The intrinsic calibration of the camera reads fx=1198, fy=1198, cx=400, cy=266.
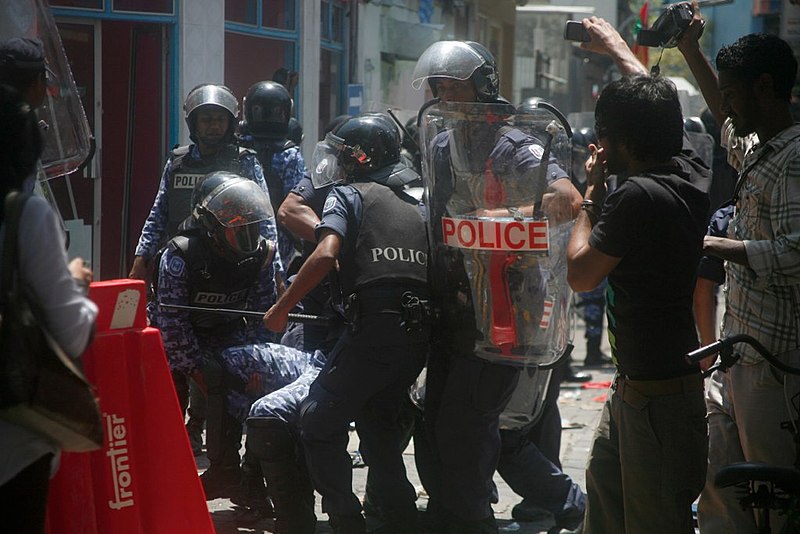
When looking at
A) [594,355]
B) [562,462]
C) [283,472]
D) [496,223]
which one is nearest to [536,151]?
[496,223]

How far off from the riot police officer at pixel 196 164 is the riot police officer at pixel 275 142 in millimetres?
320

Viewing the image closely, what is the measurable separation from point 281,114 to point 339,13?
16.8ft

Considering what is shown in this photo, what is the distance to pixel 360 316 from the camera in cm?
462

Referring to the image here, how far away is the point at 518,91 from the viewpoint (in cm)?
2694

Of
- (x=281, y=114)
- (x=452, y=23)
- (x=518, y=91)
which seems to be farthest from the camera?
(x=518, y=91)

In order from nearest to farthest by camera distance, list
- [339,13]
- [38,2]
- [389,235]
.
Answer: [389,235], [38,2], [339,13]

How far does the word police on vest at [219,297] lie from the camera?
520cm

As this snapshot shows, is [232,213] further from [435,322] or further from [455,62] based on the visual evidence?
[455,62]

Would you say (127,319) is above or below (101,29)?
below

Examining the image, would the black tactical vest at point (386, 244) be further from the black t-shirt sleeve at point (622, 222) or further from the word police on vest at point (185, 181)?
the word police on vest at point (185, 181)

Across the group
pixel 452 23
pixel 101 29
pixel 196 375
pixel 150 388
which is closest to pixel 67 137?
pixel 196 375

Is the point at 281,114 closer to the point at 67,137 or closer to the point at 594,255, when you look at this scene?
the point at 67,137

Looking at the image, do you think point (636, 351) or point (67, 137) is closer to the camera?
point (636, 351)

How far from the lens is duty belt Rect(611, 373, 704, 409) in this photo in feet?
11.7
